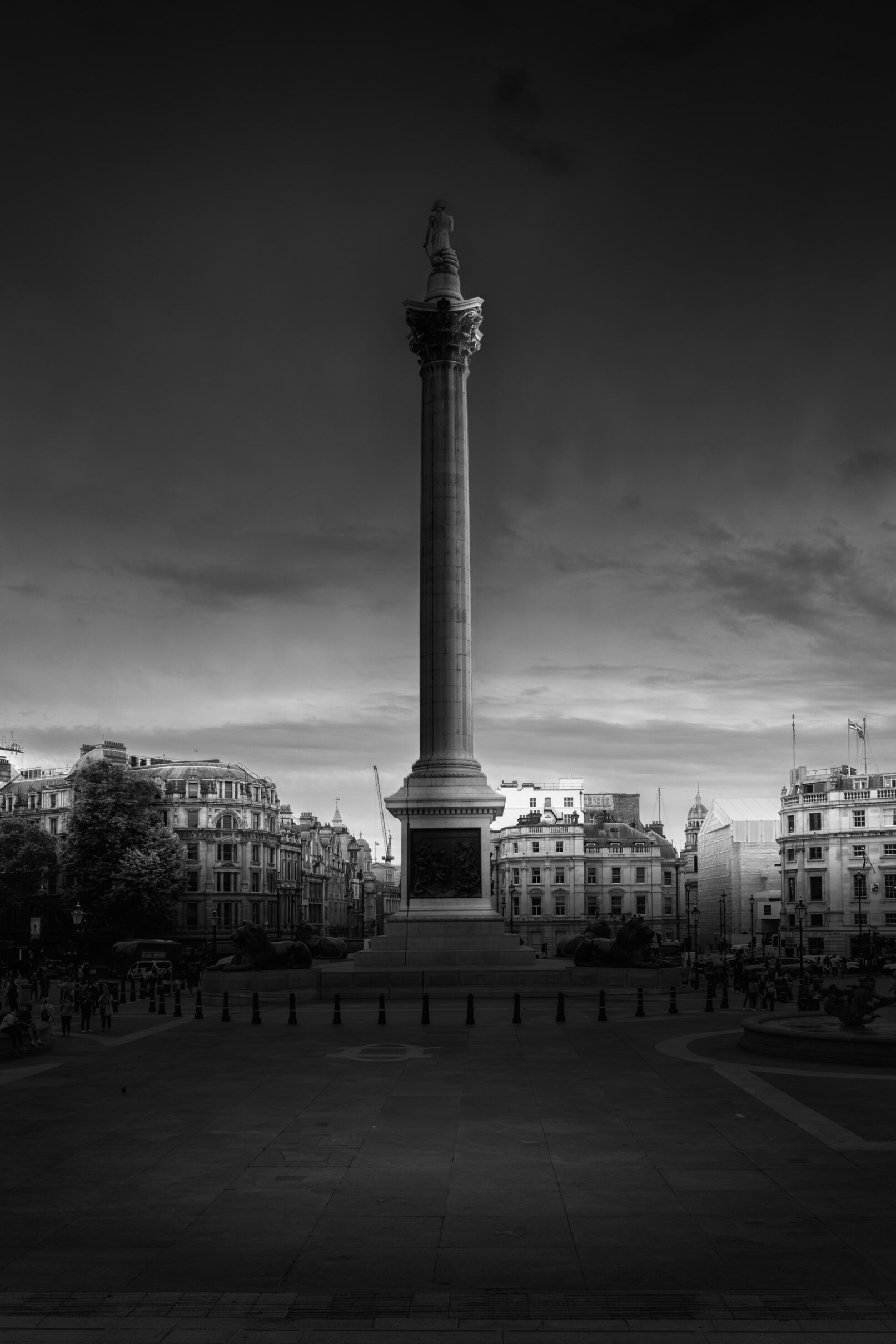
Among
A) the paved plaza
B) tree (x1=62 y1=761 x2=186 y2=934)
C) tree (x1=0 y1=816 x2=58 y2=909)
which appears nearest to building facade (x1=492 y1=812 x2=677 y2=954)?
tree (x1=62 y1=761 x2=186 y2=934)

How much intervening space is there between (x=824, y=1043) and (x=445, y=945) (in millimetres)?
28170

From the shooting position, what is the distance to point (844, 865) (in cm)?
11556

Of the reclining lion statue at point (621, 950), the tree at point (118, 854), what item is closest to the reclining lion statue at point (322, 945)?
the reclining lion statue at point (621, 950)

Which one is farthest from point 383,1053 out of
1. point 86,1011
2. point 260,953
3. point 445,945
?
point 445,945

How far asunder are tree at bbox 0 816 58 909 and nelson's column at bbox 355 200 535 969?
64822mm

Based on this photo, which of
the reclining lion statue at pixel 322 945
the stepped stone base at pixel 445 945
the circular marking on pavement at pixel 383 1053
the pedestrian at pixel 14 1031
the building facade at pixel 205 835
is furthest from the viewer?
the building facade at pixel 205 835

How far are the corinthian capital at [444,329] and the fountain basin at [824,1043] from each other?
41.6 meters

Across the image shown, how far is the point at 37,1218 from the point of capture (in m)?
15.0

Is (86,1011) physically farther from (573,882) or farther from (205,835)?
(573,882)

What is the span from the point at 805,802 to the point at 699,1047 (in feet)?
307

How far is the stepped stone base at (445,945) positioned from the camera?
5362 centimetres

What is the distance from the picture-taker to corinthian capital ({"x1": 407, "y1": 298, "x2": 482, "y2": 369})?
64.0 meters

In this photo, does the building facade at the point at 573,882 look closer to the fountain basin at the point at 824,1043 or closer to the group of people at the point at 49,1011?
the group of people at the point at 49,1011

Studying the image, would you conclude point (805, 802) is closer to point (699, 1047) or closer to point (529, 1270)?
point (699, 1047)
